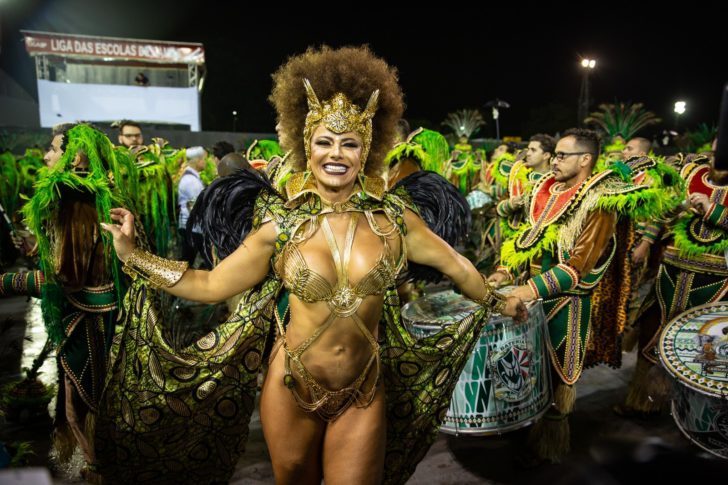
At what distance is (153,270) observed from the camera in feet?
7.19

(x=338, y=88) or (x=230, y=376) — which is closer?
(x=338, y=88)

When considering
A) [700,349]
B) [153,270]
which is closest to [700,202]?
[700,349]

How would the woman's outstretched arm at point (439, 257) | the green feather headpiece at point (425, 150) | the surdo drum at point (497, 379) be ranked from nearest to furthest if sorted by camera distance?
the woman's outstretched arm at point (439, 257) < the surdo drum at point (497, 379) < the green feather headpiece at point (425, 150)

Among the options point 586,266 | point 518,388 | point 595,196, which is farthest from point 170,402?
point 595,196

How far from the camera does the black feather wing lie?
8.20 feet

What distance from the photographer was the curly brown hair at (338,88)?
2234 millimetres

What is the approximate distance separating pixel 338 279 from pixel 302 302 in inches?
7.0

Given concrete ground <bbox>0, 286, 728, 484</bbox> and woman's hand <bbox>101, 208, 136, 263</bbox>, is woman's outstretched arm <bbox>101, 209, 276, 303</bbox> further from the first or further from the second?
concrete ground <bbox>0, 286, 728, 484</bbox>

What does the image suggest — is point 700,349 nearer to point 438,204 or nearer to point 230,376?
point 438,204

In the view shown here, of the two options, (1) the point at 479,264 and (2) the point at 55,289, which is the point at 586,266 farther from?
(2) the point at 55,289

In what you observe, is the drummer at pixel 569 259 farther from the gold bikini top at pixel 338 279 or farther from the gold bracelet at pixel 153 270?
the gold bracelet at pixel 153 270

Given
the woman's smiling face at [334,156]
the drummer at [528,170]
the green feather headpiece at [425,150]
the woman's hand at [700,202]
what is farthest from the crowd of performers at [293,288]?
the green feather headpiece at [425,150]

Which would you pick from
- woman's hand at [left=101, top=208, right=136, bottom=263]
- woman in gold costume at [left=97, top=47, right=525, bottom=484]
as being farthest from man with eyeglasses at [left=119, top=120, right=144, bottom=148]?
woman in gold costume at [left=97, top=47, right=525, bottom=484]

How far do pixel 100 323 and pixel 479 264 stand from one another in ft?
12.8
